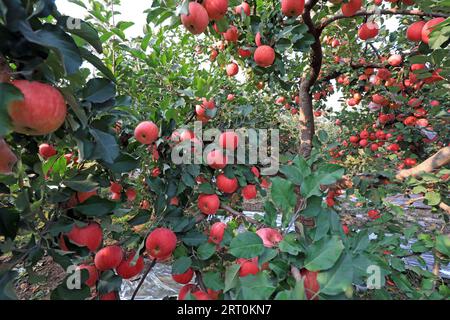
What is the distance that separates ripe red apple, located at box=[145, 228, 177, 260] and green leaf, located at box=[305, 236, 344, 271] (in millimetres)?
610

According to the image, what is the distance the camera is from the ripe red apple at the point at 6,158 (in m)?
0.74

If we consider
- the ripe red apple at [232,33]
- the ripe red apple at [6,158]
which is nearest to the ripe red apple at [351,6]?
the ripe red apple at [232,33]

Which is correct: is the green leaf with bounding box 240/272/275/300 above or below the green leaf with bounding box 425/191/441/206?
below

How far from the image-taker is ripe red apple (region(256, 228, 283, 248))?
90cm

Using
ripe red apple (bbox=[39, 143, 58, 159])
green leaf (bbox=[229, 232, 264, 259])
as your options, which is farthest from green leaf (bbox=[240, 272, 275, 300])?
ripe red apple (bbox=[39, 143, 58, 159])

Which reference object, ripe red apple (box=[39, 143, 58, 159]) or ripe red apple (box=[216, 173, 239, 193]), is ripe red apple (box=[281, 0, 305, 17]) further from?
ripe red apple (box=[39, 143, 58, 159])

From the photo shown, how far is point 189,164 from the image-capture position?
1.35 m

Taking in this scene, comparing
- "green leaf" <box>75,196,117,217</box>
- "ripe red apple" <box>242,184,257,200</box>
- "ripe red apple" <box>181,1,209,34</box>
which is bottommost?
"green leaf" <box>75,196,117,217</box>

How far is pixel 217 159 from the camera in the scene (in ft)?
4.39

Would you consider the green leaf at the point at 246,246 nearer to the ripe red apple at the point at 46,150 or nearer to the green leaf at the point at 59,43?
the green leaf at the point at 59,43

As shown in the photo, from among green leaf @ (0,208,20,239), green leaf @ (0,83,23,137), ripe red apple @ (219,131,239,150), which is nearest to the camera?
green leaf @ (0,83,23,137)
